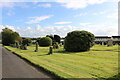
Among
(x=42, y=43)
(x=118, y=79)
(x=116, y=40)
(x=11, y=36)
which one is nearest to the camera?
(x=118, y=79)

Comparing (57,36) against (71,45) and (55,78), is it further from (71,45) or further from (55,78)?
(55,78)

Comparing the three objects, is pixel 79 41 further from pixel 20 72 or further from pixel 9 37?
pixel 9 37

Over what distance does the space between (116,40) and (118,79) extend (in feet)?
258

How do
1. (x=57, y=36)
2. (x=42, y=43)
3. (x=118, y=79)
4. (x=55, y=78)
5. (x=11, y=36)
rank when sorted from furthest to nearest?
(x=57, y=36)
(x=11, y=36)
(x=42, y=43)
(x=55, y=78)
(x=118, y=79)

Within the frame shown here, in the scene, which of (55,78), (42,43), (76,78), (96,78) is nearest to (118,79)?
(96,78)

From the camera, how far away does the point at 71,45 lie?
24.2 meters

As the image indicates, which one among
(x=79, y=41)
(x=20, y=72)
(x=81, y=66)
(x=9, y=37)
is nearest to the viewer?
(x=20, y=72)

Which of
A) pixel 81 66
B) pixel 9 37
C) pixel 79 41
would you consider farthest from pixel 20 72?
pixel 9 37

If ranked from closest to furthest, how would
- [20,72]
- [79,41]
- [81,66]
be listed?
[20,72]
[81,66]
[79,41]

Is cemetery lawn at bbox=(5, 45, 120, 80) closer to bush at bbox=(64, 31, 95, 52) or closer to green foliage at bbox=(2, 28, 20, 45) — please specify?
bush at bbox=(64, 31, 95, 52)

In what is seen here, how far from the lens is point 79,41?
78.0 feet

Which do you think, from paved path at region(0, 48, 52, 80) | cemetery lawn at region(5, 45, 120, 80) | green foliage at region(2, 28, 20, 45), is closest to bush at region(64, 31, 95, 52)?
cemetery lawn at region(5, 45, 120, 80)

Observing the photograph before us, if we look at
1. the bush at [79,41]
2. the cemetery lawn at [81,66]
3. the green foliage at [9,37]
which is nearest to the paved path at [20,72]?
the cemetery lawn at [81,66]

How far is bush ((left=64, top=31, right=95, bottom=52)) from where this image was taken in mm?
23688
